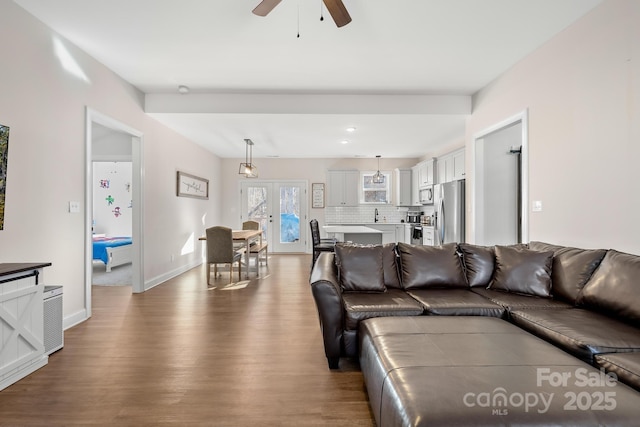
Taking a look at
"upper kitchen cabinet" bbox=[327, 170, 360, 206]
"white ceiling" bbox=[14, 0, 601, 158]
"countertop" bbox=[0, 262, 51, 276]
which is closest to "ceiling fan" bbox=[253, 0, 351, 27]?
"white ceiling" bbox=[14, 0, 601, 158]

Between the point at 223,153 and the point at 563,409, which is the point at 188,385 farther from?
the point at 223,153

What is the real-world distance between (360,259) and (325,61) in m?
2.21

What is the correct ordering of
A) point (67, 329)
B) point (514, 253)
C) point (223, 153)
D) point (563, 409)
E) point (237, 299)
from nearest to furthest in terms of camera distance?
point (563, 409) < point (514, 253) < point (67, 329) < point (237, 299) < point (223, 153)

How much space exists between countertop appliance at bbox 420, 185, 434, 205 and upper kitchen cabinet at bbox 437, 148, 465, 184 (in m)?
0.37

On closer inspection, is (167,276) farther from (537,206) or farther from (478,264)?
(537,206)

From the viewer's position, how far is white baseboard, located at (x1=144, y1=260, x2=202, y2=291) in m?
4.49

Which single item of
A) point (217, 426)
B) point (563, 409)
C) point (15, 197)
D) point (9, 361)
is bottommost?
point (217, 426)

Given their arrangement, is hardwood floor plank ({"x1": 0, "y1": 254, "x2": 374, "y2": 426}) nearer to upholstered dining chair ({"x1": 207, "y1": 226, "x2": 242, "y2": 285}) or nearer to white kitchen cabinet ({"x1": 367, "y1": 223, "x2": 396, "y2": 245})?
upholstered dining chair ({"x1": 207, "y1": 226, "x2": 242, "y2": 285})

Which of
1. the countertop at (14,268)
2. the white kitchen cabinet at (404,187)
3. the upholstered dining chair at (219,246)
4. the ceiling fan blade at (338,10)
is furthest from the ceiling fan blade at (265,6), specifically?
the white kitchen cabinet at (404,187)

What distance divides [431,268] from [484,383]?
1624mm

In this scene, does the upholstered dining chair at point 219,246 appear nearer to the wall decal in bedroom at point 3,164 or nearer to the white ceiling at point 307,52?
the white ceiling at point 307,52

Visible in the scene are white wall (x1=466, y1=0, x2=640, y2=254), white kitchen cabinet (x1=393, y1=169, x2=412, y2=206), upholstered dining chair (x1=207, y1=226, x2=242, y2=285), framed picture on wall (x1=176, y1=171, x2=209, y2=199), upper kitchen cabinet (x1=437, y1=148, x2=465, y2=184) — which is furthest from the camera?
white kitchen cabinet (x1=393, y1=169, x2=412, y2=206)

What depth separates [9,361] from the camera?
78.5 inches

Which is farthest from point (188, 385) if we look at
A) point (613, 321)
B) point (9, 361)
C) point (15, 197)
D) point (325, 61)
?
point (325, 61)
